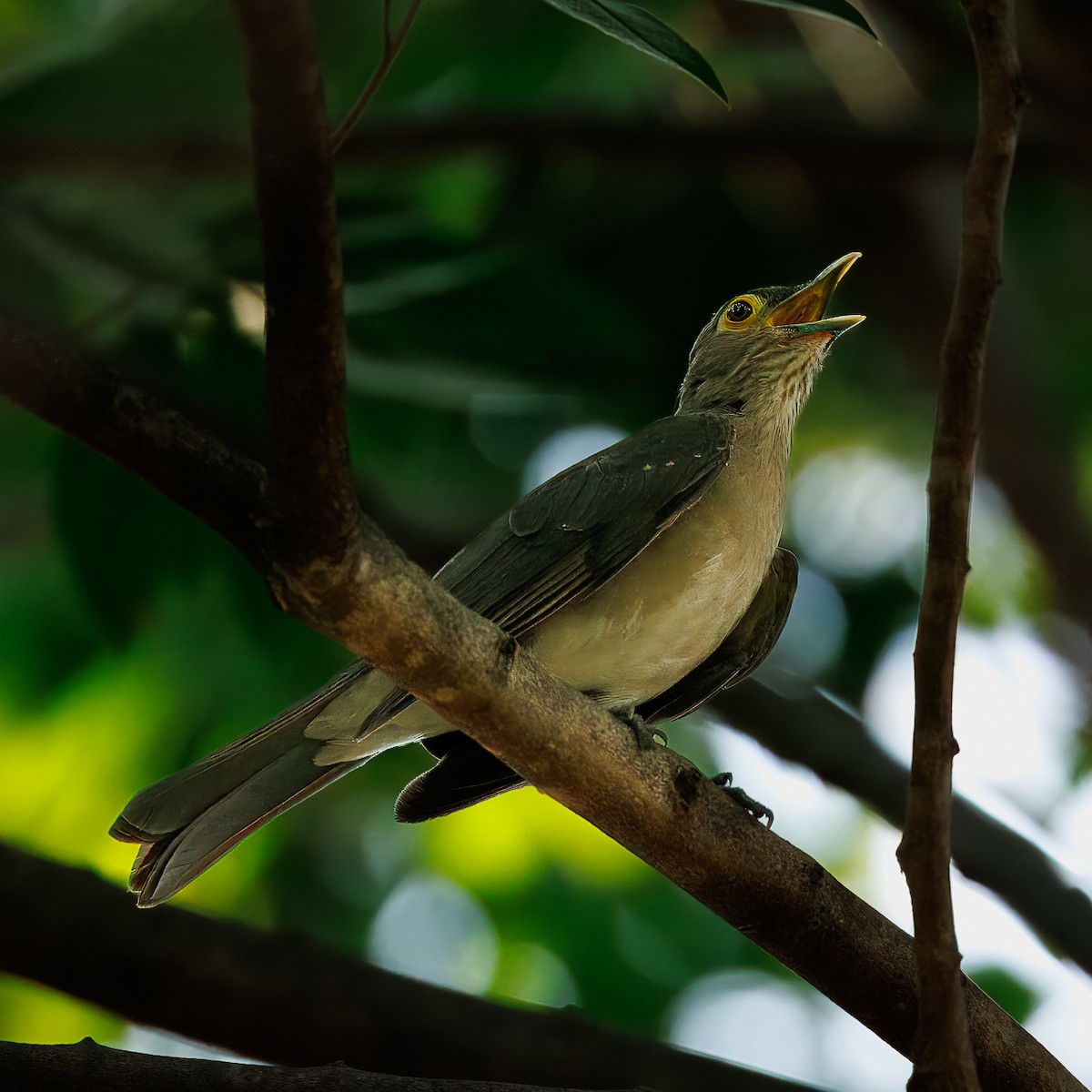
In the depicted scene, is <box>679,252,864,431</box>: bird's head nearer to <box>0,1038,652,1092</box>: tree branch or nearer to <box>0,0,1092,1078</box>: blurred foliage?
<box>0,0,1092,1078</box>: blurred foliage

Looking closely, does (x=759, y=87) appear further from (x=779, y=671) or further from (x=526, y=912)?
(x=526, y=912)

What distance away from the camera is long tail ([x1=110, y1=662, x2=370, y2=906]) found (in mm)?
3600

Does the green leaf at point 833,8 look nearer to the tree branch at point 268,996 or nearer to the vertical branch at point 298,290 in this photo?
the vertical branch at point 298,290

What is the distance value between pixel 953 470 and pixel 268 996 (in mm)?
2783

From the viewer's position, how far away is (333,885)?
23.5 feet

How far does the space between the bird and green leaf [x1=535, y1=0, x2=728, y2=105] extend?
1644 millimetres

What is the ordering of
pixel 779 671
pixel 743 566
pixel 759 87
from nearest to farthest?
pixel 743 566
pixel 779 671
pixel 759 87

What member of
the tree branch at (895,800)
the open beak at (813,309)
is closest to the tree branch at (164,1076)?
the tree branch at (895,800)

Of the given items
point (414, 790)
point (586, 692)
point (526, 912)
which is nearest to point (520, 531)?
point (586, 692)

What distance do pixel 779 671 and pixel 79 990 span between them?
2.85 meters

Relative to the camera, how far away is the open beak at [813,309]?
4.64 m

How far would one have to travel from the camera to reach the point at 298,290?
6.39 feet

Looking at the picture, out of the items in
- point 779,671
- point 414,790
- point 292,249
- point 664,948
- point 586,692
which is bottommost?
point 664,948

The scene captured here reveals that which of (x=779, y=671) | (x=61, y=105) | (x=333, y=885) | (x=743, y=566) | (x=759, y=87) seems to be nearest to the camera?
(x=743, y=566)
